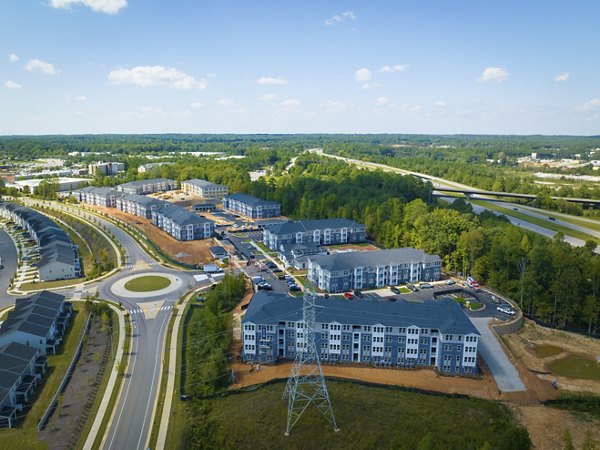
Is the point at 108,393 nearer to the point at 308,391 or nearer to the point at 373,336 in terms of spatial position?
the point at 308,391

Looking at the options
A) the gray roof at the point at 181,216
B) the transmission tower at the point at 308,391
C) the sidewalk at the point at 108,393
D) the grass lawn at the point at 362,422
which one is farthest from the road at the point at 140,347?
the gray roof at the point at 181,216

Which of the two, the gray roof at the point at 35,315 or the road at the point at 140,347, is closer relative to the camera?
the road at the point at 140,347

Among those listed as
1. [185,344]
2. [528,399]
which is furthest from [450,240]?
[185,344]

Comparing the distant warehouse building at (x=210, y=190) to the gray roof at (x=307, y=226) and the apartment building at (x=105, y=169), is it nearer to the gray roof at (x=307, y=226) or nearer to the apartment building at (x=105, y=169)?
the apartment building at (x=105, y=169)

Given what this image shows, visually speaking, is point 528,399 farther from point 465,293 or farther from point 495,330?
point 465,293

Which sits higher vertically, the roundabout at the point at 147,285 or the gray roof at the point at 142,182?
the gray roof at the point at 142,182

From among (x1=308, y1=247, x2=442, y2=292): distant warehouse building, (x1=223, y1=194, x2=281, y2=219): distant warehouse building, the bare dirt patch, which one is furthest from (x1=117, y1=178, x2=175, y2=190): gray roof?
the bare dirt patch
